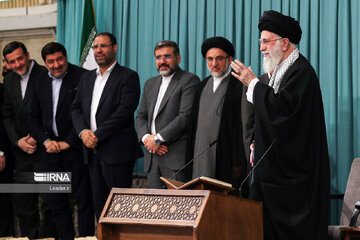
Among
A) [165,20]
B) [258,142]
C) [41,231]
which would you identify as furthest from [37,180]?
[258,142]

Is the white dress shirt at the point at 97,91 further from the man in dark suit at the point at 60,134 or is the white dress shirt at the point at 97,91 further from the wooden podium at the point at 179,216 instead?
→ the wooden podium at the point at 179,216

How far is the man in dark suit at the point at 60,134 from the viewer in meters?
5.48

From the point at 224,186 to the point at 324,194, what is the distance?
2.49 ft

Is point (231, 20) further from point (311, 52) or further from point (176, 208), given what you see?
point (176, 208)

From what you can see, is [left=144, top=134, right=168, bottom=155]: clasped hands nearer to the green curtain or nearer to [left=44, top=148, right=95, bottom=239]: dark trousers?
[left=44, top=148, right=95, bottom=239]: dark trousers

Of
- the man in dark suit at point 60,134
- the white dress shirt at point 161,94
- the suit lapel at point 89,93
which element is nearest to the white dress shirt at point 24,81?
the man in dark suit at point 60,134

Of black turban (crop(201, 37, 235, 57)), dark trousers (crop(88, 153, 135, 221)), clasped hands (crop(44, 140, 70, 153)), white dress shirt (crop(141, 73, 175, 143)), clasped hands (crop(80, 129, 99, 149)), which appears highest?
black turban (crop(201, 37, 235, 57))

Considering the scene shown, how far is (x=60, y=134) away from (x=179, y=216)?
2739 mm

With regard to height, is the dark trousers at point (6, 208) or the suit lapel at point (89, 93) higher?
the suit lapel at point (89, 93)

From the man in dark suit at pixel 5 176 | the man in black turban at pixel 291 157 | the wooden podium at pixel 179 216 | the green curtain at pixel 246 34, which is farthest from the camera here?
the man in dark suit at pixel 5 176

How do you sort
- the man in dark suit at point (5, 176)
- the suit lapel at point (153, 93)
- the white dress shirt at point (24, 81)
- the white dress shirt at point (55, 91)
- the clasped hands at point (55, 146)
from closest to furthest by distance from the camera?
the suit lapel at point (153, 93)
the clasped hands at point (55, 146)
the white dress shirt at point (55, 91)
the white dress shirt at point (24, 81)
the man in dark suit at point (5, 176)

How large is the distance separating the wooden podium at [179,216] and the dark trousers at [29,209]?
104 inches

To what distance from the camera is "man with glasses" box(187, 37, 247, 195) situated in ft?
14.9

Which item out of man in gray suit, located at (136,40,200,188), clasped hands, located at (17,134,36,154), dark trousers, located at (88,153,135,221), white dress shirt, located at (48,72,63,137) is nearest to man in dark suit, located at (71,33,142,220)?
dark trousers, located at (88,153,135,221)
